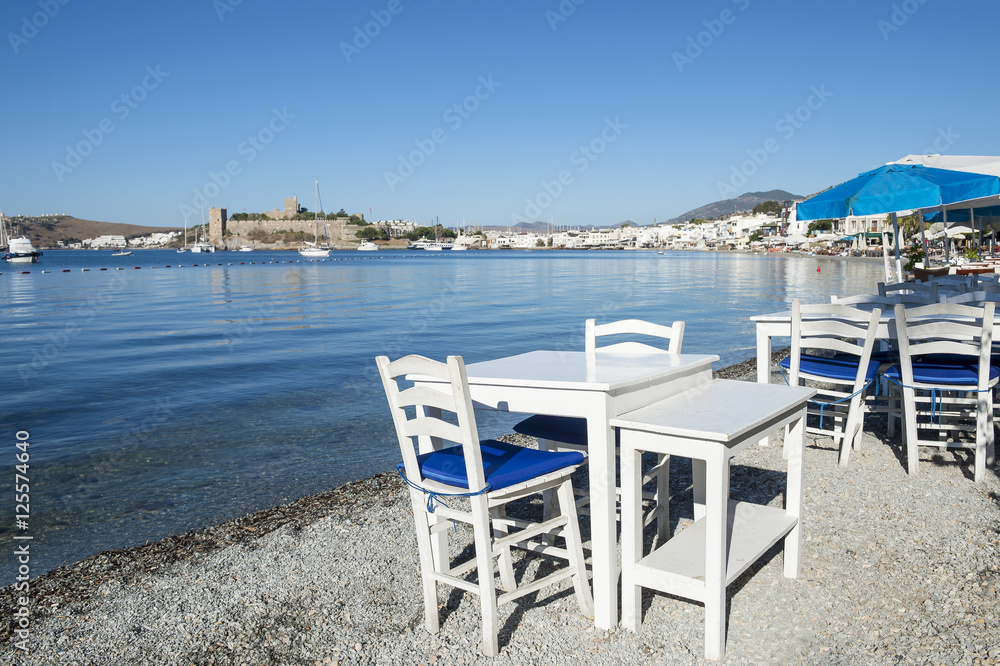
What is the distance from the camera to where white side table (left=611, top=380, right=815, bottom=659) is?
7.67 ft

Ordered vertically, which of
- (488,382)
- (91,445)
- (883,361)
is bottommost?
(91,445)

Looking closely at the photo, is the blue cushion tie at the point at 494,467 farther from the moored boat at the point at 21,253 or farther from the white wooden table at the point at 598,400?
the moored boat at the point at 21,253

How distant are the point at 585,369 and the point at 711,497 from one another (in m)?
0.78

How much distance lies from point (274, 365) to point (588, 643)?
Result: 963cm

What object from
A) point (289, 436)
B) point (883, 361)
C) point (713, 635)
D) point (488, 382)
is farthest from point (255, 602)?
point (883, 361)

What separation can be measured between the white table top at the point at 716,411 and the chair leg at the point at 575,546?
37cm

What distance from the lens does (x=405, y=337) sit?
1505 cm

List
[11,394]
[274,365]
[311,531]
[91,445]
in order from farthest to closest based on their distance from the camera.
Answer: [274,365] < [11,394] < [91,445] < [311,531]

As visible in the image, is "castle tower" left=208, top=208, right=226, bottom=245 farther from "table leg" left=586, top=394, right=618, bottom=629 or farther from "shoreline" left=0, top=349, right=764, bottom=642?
"table leg" left=586, top=394, right=618, bottom=629

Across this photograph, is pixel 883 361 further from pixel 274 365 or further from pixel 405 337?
pixel 405 337

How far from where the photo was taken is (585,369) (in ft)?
9.45

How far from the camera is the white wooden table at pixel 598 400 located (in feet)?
8.18

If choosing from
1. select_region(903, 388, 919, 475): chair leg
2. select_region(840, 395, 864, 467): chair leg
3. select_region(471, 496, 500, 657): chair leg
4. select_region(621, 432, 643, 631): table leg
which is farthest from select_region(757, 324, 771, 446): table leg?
select_region(471, 496, 500, 657): chair leg

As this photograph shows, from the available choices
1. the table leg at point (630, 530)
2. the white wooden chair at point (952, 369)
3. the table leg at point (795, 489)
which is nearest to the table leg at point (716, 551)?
the table leg at point (630, 530)
